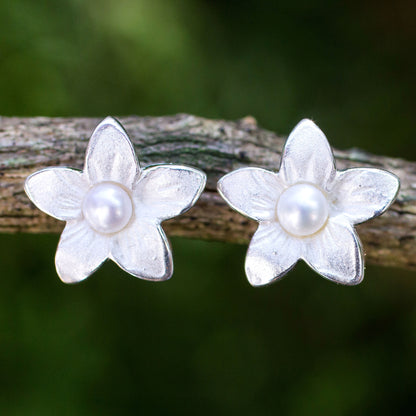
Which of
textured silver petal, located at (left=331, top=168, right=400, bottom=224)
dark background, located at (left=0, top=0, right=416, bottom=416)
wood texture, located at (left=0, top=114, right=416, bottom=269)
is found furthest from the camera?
dark background, located at (left=0, top=0, right=416, bottom=416)

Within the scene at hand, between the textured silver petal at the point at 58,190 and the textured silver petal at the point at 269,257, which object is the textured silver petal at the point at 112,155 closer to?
the textured silver petal at the point at 58,190

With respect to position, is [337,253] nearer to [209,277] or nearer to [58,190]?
[58,190]

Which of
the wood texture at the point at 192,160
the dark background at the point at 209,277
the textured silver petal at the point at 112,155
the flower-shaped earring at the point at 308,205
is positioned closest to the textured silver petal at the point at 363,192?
the flower-shaped earring at the point at 308,205

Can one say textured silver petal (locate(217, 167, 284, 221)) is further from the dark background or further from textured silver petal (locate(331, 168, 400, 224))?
the dark background

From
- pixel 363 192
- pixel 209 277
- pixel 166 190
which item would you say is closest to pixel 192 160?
pixel 166 190

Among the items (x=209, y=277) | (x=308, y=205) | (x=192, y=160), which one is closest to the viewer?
(x=308, y=205)

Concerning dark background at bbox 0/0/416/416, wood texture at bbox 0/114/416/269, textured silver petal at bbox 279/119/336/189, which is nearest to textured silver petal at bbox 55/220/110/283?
wood texture at bbox 0/114/416/269

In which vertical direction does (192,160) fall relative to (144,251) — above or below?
above
